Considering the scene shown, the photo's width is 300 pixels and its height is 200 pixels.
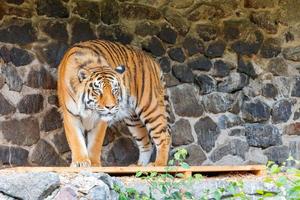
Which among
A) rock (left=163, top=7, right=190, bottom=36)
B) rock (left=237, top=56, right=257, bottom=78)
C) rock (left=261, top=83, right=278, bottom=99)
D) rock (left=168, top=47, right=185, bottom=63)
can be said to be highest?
rock (left=163, top=7, right=190, bottom=36)

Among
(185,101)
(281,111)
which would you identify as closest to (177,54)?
(185,101)

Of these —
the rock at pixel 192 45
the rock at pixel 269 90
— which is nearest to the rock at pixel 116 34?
the rock at pixel 192 45

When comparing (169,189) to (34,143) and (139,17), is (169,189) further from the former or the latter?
(139,17)

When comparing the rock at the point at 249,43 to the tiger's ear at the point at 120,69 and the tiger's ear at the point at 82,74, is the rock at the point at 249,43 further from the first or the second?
the tiger's ear at the point at 82,74

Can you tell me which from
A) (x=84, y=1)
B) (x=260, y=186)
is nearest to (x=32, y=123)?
(x=84, y=1)

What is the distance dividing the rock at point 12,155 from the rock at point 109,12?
4.52 ft

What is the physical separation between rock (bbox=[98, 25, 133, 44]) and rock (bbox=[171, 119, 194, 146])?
86cm

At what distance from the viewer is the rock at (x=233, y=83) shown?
23.0 feet

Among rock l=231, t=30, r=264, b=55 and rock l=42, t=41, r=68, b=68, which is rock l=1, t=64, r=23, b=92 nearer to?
rock l=42, t=41, r=68, b=68

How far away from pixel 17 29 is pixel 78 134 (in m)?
1.14

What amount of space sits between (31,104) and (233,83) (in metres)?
1.95

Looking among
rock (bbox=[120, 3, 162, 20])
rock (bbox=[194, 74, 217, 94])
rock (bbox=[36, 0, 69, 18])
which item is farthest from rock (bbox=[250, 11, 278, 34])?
rock (bbox=[36, 0, 69, 18])

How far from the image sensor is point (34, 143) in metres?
6.15

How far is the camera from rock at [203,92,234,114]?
273 inches
